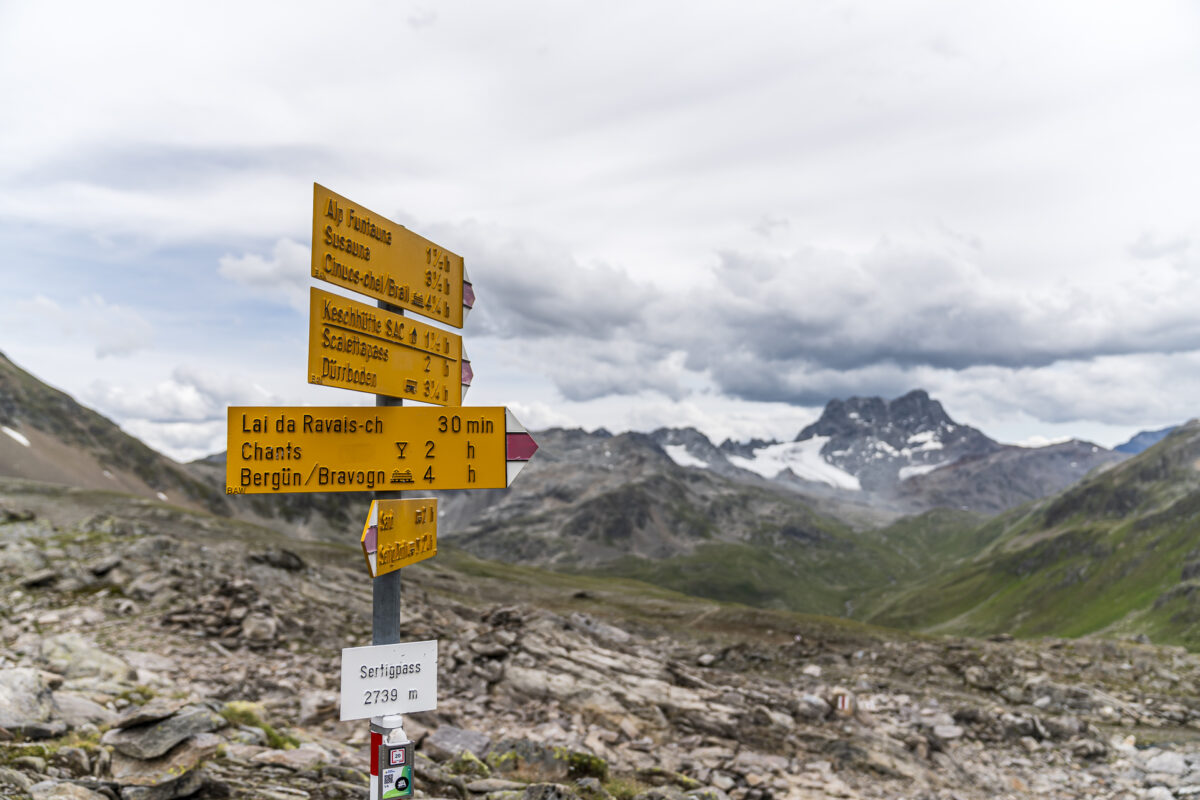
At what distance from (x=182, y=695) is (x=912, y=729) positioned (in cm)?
2493

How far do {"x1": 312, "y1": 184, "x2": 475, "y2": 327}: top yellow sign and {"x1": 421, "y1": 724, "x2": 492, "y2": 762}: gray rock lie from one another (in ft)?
40.0

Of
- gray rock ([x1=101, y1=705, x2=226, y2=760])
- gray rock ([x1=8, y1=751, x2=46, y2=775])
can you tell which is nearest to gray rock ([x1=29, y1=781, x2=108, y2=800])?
gray rock ([x1=8, y1=751, x2=46, y2=775])

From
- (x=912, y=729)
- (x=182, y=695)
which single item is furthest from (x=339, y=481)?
(x=912, y=729)

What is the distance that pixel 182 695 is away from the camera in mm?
17656

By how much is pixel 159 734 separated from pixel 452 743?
6.79m

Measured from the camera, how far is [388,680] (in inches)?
306

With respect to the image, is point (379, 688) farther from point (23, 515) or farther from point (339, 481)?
point (23, 515)

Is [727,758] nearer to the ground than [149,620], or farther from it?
nearer to the ground

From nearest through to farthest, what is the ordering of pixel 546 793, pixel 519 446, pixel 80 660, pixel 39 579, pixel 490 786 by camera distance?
pixel 519 446 → pixel 546 793 → pixel 490 786 → pixel 80 660 → pixel 39 579

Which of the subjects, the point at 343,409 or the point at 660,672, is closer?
the point at 343,409

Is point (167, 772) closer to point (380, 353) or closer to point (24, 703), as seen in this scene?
point (24, 703)

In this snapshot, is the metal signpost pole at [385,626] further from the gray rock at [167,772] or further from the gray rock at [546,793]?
the gray rock at [167,772]

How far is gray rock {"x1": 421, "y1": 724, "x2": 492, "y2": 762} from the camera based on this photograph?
54.2 feet

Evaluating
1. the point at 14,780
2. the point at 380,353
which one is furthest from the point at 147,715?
the point at 380,353
